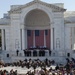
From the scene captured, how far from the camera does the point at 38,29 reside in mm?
54906

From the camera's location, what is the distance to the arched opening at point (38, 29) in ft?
176

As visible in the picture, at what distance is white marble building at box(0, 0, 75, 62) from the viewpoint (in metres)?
51.1

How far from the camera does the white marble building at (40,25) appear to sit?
51062mm

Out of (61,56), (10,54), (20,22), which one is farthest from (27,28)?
→ (61,56)

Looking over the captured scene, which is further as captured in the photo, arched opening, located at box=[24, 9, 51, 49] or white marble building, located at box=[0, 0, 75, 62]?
arched opening, located at box=[24, 9, 51, 49]

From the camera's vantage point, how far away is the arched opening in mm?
53688

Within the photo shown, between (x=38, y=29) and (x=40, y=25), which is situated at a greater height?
(x=40, y=25)

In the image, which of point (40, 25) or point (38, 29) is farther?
point (38, 29)

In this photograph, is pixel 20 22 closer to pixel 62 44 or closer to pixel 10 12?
pixel 10 12

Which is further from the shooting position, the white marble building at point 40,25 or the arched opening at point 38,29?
the arched opening at point 38,29

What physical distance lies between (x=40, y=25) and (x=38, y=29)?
0.94 meters

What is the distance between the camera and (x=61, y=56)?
158 ft

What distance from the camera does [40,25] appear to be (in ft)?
179

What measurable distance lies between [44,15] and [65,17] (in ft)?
13.4
